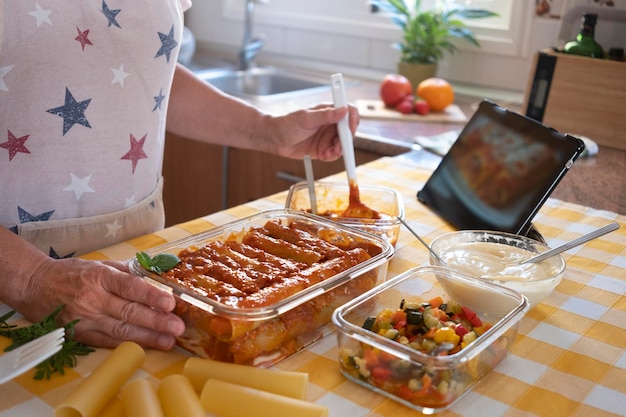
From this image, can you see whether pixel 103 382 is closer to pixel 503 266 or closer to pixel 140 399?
pixel 140 399

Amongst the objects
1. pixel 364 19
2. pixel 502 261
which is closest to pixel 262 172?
pixel 364 19

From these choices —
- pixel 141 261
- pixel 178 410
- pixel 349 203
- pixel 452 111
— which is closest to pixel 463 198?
pixel 349 203

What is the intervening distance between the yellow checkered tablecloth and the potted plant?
4.25 ft

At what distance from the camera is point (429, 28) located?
2.37m

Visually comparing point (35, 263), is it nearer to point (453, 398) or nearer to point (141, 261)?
point (141, 261)

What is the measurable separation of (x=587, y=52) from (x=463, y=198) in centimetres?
80

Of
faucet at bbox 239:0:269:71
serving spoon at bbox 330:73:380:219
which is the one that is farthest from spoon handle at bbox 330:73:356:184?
faucet at bbox 239:0:269:71

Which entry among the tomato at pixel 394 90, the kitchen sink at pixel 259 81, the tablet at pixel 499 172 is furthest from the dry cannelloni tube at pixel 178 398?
the kitchen sink at pixel 259 81

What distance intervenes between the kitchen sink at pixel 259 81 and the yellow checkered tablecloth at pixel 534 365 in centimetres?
160

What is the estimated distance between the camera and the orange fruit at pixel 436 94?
→ 7.24 feet

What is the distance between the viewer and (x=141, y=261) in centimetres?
86

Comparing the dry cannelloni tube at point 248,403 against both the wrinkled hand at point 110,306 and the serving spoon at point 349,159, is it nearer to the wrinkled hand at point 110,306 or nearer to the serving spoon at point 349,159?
the wrinkled hand at point 110,306

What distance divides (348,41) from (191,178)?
35.0 inches

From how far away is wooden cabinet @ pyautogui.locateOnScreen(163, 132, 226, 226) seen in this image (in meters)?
2.24
